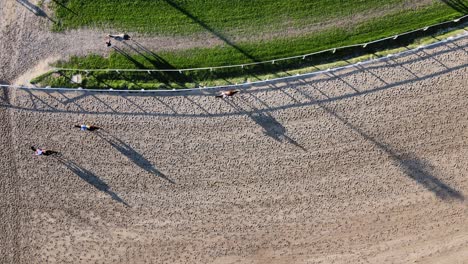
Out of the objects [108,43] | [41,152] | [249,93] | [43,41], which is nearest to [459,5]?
[249,93]

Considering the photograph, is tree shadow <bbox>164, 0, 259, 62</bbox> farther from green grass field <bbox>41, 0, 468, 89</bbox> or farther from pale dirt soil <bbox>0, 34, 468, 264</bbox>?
pale dirt soil <bbox>0, 34, 468, 264</bbox>

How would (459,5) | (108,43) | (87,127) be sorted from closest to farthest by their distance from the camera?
(87,127)
(108,43)
(459,5)

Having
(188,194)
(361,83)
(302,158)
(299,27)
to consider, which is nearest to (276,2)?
(299,27)

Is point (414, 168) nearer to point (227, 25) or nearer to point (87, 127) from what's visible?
point (227, 25)

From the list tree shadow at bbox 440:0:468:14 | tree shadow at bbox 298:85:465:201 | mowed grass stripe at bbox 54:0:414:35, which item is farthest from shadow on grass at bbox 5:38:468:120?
mowed grass stripe at bbox 54:0:414:35

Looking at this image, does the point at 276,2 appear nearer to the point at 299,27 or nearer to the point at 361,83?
the point at 299,27

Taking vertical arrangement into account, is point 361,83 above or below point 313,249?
above
